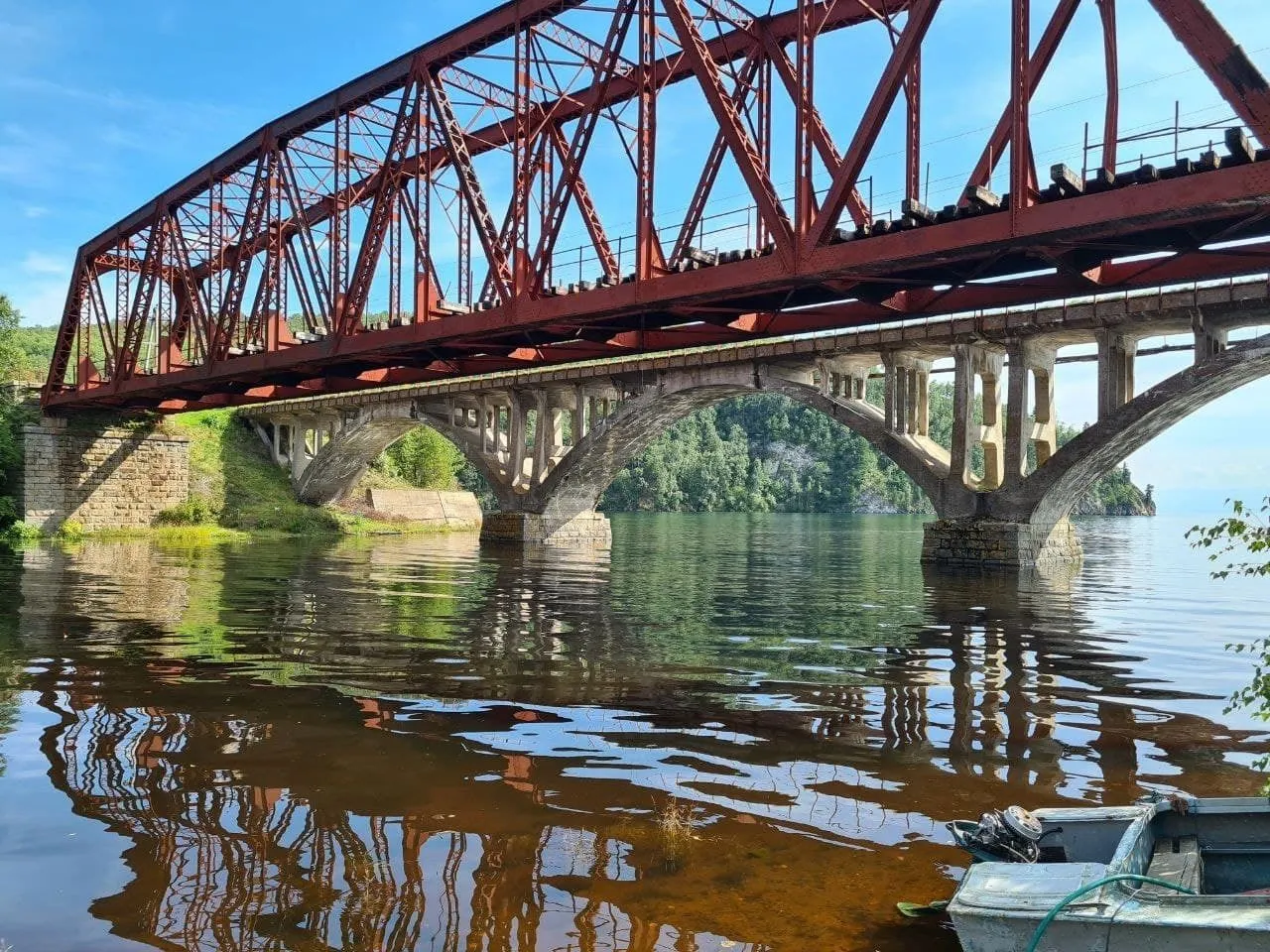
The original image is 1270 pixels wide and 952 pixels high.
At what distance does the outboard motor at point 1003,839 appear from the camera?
5914 mm

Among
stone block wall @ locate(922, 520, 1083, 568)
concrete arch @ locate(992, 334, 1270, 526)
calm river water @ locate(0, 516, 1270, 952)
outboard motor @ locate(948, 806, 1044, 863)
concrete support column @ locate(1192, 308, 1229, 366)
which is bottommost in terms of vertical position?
calm river water @ locate(0, 516, 1270, 952)

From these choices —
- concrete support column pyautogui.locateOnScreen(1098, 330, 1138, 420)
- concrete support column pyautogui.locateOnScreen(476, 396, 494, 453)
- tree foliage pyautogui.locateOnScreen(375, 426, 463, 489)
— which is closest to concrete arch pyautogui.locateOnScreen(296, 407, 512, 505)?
concrete support column pyautogui.locateOnScreen(476, 396, 494, 453)

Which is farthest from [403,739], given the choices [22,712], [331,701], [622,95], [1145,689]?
[622,95]

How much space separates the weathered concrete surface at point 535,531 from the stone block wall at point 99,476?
619 inches

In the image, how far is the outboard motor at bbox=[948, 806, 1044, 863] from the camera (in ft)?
19.4

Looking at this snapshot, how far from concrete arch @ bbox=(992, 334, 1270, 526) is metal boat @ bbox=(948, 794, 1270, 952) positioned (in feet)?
86.5

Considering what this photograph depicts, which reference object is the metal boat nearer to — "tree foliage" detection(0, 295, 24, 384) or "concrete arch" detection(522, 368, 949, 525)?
"concrete arch" detection(522, 368, 949, 525)

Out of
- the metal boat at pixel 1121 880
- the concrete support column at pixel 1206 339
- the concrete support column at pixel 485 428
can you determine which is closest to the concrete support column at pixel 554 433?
the concrete support column at pixel 485 428

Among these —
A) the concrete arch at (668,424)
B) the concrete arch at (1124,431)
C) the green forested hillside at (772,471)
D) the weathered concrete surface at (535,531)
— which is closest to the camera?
the concrete arch at (1124,431)

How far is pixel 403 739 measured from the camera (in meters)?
9.55

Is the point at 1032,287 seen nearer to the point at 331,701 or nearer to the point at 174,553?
the point at 331,701

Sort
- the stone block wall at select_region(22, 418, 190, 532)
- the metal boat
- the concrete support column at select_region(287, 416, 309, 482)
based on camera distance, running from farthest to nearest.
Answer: the concrete support column at select_region(287, 416, 309, 482) → the stone block wall at select_region(22, 418, 190, 532) → the metal boat

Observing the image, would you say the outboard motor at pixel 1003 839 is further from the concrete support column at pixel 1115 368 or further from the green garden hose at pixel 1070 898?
the concrete support column at pixel 1115 368

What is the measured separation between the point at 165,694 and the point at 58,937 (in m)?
6.41
